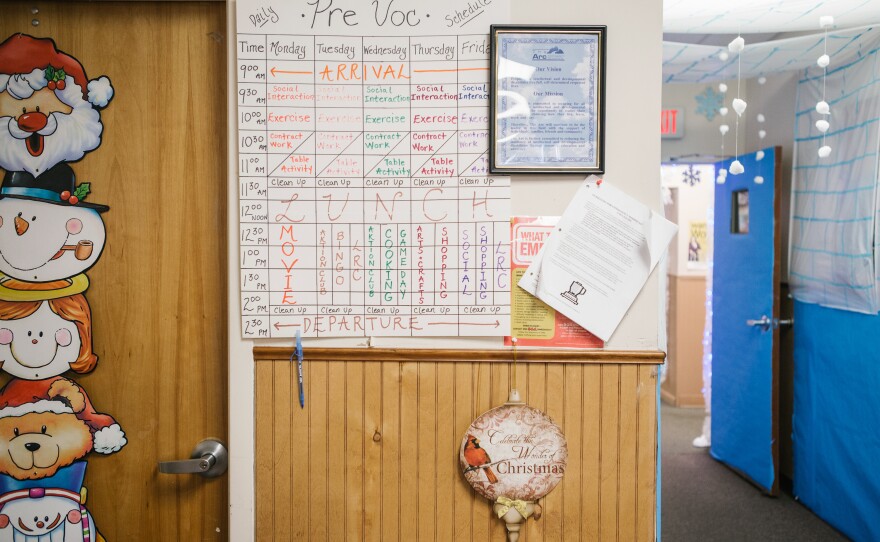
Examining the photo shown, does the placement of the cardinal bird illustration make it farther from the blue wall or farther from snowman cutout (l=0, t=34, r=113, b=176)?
the blue wall

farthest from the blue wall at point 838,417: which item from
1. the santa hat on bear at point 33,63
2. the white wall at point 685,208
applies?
the santa hat on bear at point 33,63

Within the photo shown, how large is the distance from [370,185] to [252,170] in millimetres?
290

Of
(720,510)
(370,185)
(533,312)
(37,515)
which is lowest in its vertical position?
(720,510)

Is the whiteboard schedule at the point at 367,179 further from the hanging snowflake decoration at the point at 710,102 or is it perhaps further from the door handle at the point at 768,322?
the hanging snowflake decoration at the point at 710,102

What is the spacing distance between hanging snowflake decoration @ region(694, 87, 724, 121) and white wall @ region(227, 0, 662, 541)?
2.97m

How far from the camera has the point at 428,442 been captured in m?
1.56

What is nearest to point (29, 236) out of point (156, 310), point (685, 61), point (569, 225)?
point (156, 310)

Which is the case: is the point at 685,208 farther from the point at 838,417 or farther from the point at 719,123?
the point at 838,417

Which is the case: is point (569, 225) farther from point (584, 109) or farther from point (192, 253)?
point (192, 253)

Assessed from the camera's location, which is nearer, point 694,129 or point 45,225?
point 45,225

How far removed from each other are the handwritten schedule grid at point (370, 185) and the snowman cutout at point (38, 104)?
461 millimetres

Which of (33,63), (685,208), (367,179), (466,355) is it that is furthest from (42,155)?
(685,208)

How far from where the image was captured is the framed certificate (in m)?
1.51

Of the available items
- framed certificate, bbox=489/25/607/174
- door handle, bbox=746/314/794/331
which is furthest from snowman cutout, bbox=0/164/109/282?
door handle, bbox=746/314/794/331
